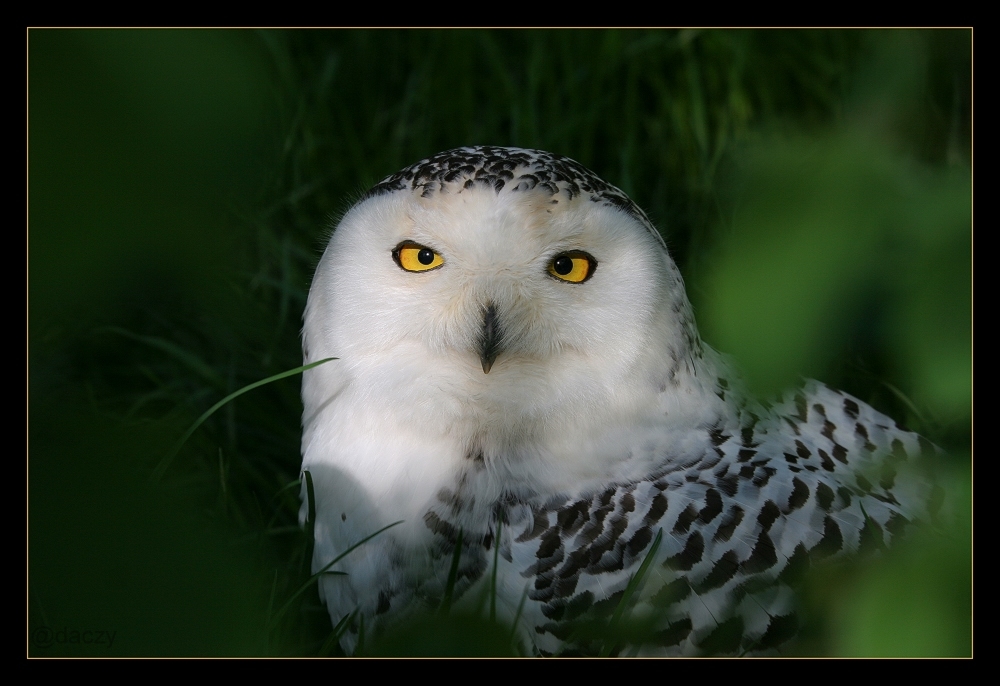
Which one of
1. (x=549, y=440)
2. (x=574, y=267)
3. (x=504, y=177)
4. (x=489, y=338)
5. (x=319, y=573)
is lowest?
(x=319, y=573)

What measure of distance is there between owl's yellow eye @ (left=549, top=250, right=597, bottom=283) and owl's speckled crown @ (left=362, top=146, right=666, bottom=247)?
97 millimetres

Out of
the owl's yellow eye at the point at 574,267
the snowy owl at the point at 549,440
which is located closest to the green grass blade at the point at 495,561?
the snowy owl at the point at 549,440

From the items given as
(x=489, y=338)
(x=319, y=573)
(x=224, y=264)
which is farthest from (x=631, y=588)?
(x=224, y=264)

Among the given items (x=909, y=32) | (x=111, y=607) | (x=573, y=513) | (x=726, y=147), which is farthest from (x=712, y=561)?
(x=726, y=147)

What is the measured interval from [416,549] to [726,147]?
1.28 m

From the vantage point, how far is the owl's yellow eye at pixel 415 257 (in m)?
1.33

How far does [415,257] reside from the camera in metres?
1.35

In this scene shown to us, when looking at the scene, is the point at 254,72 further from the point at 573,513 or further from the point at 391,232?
the point at 573,513

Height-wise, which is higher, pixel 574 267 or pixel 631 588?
pixel 574 267

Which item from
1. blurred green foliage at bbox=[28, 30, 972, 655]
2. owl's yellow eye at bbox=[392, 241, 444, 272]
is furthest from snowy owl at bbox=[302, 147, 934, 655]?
blurred green foliage at bbox=[28, 30, 972, 655]

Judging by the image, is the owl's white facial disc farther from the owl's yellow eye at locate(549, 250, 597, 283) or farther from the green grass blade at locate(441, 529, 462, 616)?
the green grass blade at locate(441, 529, 462, 616)

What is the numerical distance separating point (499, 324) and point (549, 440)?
0.23 meters

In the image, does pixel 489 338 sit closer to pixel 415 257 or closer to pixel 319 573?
pixel 415 257

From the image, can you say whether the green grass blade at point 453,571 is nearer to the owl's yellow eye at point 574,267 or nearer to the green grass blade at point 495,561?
the green grass blade at point 495,561
